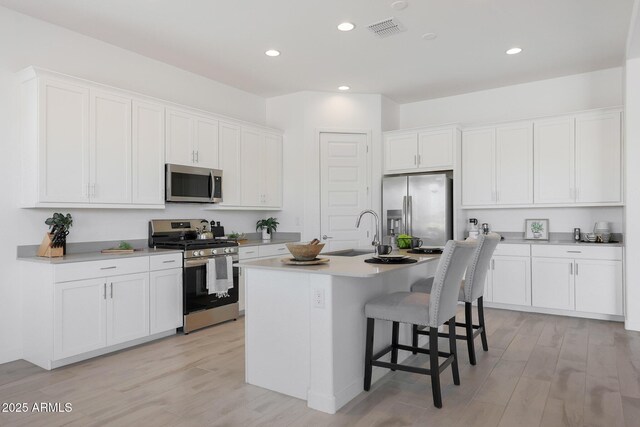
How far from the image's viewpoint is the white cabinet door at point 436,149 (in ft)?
18.3

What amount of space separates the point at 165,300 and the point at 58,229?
3.69 feet

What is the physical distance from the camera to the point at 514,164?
17.4 feet

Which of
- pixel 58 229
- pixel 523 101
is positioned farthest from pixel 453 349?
pixel 523 101

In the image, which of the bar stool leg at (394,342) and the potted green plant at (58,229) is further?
the potted green plant at (58,229)

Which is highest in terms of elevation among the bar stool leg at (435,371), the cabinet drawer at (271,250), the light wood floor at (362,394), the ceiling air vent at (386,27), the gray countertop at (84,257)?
the ceiling air vent at (386,27)

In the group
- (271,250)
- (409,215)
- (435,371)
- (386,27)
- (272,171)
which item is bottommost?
(435,371)

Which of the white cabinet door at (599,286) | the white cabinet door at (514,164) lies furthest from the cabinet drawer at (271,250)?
the white cabinet door at (599,286)

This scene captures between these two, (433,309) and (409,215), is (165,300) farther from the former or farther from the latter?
(409,215)

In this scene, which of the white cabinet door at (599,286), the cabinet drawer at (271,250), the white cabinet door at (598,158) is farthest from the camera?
the cabinet drawer at (271,250)

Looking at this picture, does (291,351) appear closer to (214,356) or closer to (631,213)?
(214,356)

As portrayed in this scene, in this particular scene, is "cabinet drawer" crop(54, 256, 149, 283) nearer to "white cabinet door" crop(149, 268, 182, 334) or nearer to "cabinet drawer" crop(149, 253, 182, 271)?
"cabinet drawer" crop(149, 253, 182, 271)

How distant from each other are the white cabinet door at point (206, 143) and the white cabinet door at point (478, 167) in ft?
10.7

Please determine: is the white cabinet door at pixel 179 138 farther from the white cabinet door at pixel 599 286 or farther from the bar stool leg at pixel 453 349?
the white cabinet door at pixel 599 286

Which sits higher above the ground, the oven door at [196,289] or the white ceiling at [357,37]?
the white ceiling at [357,37]
